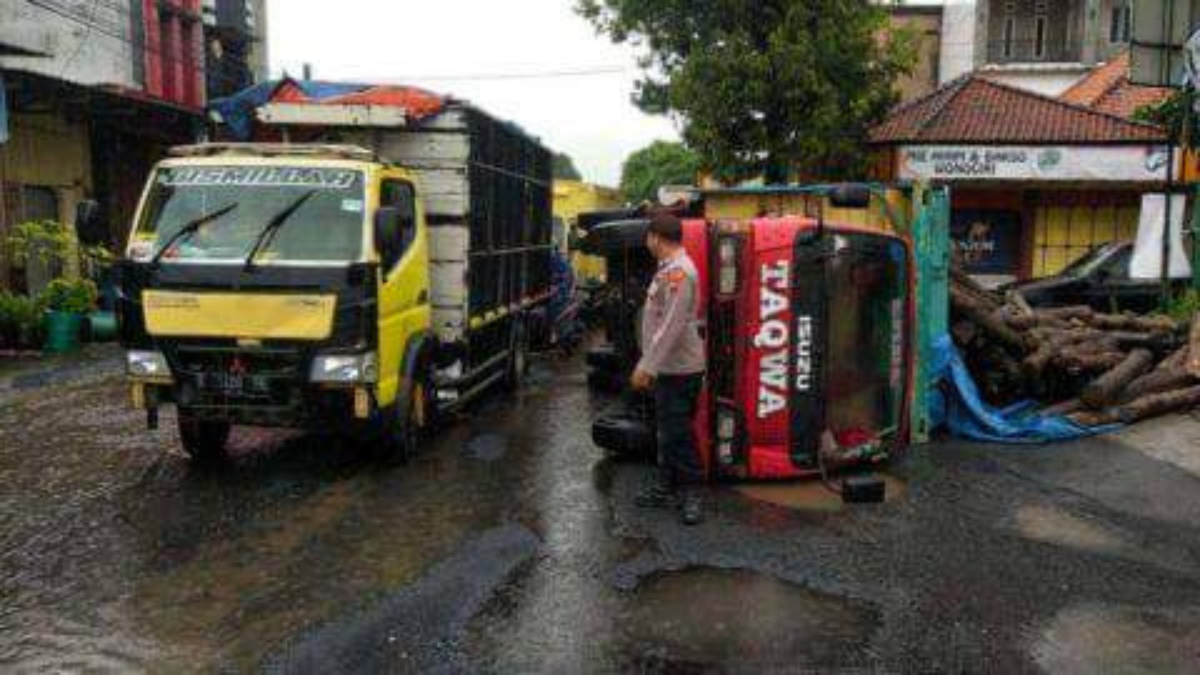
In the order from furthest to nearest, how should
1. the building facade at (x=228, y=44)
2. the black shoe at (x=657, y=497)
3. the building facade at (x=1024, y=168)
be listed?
1. the building facade at (x=228, y=44)
2. the building facade at (x=1024, y=168)
3. the black shoe at (x=657, y=497)

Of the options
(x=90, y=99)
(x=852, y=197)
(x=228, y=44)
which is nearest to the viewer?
(x=852, y=197)

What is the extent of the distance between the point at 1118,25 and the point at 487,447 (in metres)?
34.2

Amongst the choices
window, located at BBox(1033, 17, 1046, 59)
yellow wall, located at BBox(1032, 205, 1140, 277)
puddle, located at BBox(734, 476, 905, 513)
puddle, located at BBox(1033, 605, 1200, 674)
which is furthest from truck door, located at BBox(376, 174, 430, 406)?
window, located at BBox(1033, 17, 1046, 59)

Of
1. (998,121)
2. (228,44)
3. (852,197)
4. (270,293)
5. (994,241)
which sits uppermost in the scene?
(228,44)

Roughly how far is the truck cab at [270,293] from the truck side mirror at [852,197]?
354 centimetres

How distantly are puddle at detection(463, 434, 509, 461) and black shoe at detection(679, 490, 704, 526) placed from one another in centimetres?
231

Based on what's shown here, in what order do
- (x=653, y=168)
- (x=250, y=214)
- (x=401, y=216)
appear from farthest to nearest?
1. (x=653, y=168)
2. (x=401, y=216)
3. (x=250, y=214)

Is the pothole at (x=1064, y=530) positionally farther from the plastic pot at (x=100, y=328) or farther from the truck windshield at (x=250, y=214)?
the plastic pot at (x=100, y=328)

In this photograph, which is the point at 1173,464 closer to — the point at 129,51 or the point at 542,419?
the point at 542,419

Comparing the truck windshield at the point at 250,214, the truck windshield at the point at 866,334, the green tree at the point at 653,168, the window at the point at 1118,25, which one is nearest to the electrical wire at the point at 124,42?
the truck windshield at the point at 250,214

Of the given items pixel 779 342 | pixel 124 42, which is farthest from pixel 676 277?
pixel 124 42

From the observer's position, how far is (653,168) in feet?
249

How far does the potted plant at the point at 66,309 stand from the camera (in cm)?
1505

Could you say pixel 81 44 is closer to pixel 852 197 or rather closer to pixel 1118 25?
pixel 852 197
